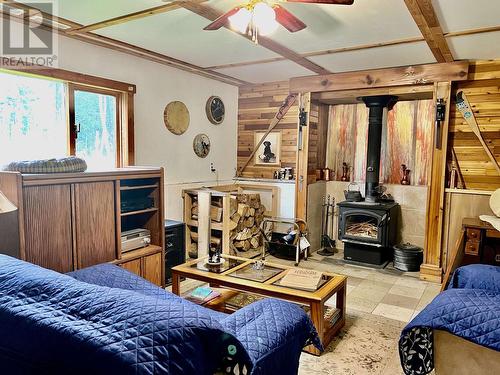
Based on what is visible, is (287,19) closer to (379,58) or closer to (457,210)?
(379,58)

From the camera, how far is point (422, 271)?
4242 millimetres

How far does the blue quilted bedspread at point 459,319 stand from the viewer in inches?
66.1

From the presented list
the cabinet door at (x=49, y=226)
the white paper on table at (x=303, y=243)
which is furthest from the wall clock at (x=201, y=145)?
the cabinet door at (x=49, y=226)

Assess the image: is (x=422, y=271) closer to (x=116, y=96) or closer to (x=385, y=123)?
(x=385, y=123)

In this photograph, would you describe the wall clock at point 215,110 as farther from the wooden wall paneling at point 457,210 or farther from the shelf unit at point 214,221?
the wooden wall paneling at point 457,210

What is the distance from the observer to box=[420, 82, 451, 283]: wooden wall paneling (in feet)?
13.5

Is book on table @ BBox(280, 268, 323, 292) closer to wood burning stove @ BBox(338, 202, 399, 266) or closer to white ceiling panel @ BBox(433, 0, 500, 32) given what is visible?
wood burning stove @ BBox(338, 202, 399, 266)

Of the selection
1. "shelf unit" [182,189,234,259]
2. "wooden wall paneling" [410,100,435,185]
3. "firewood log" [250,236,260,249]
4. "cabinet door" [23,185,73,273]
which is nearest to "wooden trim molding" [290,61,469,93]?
"wooden wall paneling" [410,100,435,185]

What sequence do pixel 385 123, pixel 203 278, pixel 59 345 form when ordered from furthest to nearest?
pixel 385 123 → pixel 203 278 → pixel 59 345

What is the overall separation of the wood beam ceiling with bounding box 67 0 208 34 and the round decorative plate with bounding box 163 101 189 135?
1.39 metres

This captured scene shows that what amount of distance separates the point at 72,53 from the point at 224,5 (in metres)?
1.62

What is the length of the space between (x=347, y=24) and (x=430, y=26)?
62 centimetres

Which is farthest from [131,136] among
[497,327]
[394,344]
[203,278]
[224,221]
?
[497,327]

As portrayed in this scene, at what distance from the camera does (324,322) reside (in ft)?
9.09
